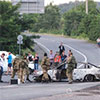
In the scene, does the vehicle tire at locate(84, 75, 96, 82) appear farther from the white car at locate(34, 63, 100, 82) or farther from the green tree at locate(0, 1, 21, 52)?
the green tree at locate(0, 1, 21, 52)

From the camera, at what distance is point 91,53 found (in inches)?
1908

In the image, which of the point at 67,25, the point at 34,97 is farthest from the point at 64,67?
the point at 67,25

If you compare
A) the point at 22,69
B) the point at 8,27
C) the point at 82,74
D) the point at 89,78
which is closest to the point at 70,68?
the point at 82,74

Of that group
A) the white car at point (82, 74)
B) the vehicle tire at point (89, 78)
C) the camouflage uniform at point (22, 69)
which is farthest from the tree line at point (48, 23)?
the vehicle tire at point (89, 78)

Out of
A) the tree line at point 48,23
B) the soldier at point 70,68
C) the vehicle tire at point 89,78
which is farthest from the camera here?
the tree line at point 48,23

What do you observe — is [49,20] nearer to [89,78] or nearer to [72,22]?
[72,22]

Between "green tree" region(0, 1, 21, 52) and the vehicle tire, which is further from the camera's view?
"green tree" region(0, 1, 21, 52)

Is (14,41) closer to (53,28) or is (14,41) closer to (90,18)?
(90,18)

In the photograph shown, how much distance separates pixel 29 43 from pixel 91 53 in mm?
7874

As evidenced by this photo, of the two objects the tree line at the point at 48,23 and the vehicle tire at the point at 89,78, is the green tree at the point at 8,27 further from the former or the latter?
the vehicle tire at the point at 89,78

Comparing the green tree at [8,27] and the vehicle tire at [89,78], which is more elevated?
the green tree at [8,27]

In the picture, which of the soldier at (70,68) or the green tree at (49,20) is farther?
the green tree at (49,20)

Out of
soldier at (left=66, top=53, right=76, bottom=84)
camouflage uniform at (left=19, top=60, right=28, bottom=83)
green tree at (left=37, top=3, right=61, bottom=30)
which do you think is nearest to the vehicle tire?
soldier at (left=66, top=53, right=76, bottom=84)

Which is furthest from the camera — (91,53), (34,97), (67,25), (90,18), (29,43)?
(67,25)
